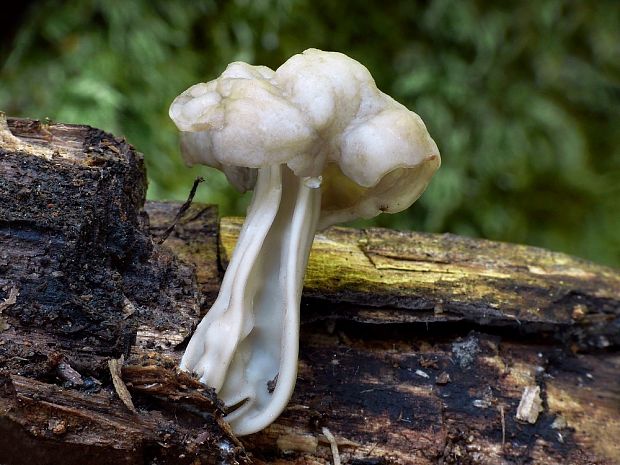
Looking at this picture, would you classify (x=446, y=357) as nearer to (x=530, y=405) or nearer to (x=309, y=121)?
(x=530, y=405)

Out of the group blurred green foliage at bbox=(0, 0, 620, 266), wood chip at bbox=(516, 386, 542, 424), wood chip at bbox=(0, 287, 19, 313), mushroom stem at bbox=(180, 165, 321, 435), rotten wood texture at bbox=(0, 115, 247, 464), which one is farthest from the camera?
blurred green foliage at bbox=(0, 0, 620, 266)

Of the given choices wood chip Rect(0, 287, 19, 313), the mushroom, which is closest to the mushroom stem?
the mushroom

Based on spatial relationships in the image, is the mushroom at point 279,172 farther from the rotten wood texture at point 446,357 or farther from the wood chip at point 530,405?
the wood chip at point 530,405

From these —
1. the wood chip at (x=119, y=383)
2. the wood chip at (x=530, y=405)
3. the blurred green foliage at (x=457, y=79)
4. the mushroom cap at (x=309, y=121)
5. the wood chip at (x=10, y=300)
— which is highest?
the blurred green foliage at (x=457, y=79)

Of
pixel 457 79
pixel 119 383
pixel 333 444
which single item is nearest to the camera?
pixel 119 383

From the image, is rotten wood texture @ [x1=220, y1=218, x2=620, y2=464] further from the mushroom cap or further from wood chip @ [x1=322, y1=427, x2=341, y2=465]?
the mushroom cap

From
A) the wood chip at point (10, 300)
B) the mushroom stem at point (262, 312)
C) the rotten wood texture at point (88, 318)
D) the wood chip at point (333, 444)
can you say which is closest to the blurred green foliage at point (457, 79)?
the rotten wood texture at point (88, 318)

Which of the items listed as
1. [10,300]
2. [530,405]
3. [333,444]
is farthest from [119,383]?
[530,405]
